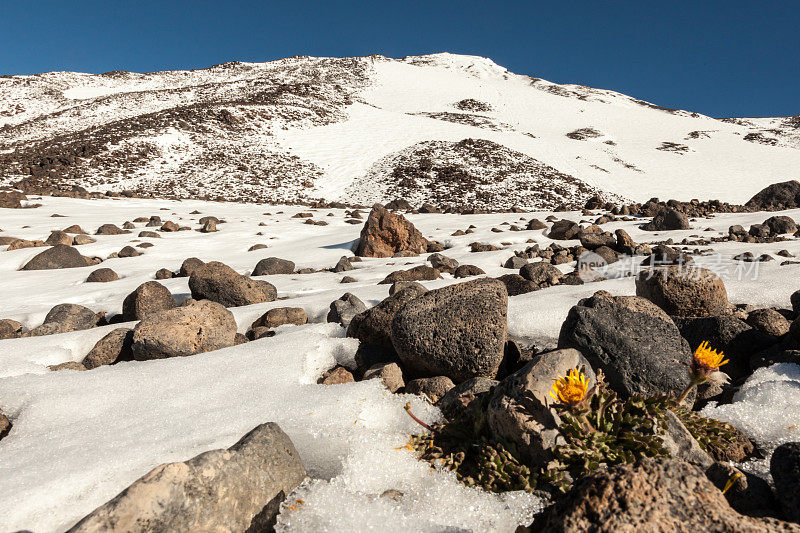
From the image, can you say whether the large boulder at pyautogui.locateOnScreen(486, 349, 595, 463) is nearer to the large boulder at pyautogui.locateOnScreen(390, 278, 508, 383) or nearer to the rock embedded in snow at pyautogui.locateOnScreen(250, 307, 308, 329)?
the large boulder at pyautogui.locateOnScreen(390, 278, 508, 383)

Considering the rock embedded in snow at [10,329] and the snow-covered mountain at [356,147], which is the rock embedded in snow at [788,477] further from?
the snow-covered mountain at [356,147]

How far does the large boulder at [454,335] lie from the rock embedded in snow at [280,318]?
1851 mm

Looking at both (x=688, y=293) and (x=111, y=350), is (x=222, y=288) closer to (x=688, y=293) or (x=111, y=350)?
(x=111, y=350)

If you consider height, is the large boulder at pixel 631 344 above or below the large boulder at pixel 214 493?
above

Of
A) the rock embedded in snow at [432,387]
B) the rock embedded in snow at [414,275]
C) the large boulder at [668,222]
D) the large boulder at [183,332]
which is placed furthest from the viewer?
the large boulder at [668,222]

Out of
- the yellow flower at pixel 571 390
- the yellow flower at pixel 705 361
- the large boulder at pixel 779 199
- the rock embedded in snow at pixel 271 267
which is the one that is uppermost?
the large boulder at pixel 779 199

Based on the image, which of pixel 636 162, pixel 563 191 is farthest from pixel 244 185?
pixel 636 162

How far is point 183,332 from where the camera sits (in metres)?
3.43

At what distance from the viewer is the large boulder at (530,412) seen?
6.32 feet

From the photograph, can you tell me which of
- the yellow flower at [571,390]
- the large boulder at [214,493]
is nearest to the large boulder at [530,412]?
the yellow flower at [571,390]

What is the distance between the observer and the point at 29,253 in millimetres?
8016

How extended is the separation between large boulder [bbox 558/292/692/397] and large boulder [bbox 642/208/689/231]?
8915 millimetres

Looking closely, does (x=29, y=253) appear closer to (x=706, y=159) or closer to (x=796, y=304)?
(x=796, y=304)

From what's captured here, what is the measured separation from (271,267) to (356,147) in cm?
2440
